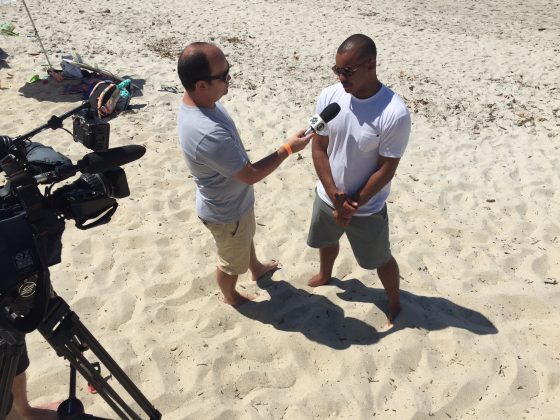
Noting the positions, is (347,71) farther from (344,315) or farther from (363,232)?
(344,315)

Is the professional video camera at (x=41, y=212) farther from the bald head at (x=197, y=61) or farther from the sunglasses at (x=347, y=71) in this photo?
the sunglasses at (x=347, y=71)

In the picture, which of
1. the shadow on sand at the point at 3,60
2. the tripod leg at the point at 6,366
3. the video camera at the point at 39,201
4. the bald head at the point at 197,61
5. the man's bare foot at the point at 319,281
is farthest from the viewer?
the shadow on sand at the point at 3,60

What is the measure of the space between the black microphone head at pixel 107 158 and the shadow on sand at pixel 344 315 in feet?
6.50

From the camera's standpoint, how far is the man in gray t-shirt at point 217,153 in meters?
2.56

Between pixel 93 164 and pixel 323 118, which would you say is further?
pixel 323 118

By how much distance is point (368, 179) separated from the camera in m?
2.94

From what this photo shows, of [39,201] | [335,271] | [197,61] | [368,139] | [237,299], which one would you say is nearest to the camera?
[39,201]

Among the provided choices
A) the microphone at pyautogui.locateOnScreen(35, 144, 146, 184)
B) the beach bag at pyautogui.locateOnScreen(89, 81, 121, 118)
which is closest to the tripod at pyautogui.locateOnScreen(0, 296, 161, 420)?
the microphone at pyautogui.locateOnScreen(35, 144, 146, 184)

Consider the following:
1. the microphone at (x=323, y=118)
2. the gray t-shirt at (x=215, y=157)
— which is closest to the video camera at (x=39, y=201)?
the gray t-shirt at (x=215, y=157)

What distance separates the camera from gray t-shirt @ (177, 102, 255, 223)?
2.59 m

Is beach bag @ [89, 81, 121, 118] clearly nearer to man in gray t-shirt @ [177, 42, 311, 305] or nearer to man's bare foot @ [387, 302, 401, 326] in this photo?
man in gray t-shirt @ [177, 42, 311, 305]

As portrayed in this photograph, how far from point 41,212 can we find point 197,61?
1200 mm

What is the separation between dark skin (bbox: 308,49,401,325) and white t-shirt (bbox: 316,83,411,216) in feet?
0.13

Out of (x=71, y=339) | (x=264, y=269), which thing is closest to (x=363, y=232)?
(x=264, y=269)
